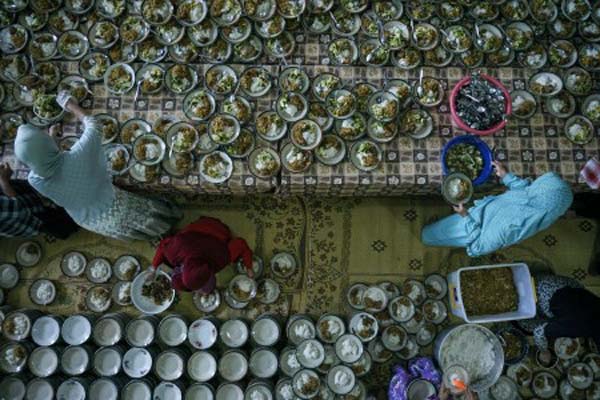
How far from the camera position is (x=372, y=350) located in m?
3.97

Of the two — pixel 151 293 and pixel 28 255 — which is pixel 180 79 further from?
pixel 28 255

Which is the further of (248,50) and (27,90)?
(248,50)

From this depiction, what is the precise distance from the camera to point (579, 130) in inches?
144

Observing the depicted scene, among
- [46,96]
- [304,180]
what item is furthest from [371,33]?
[46,96]

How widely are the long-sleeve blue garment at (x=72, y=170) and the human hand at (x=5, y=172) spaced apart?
53 cm

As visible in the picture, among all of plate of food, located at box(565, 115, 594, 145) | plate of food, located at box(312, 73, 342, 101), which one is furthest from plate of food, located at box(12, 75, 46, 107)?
plate of food, located at box(565, 115, 594, 145)

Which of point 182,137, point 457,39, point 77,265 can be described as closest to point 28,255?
point 77,265

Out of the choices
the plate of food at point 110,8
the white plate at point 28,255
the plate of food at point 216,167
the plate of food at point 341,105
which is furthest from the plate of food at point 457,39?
the white plate at point 28,255

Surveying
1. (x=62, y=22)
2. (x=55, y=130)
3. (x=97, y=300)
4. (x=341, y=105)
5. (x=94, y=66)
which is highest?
(x=62, y=22)

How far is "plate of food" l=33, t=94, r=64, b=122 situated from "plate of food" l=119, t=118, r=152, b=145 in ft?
1.47

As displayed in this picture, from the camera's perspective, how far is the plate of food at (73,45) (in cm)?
→ 376

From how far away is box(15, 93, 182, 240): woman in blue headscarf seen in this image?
2.75 meters

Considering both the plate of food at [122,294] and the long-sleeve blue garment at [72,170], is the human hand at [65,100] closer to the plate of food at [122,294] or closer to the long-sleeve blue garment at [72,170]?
the long-sleeve blue garment at [72,170]

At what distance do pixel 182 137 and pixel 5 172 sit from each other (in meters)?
1.16
